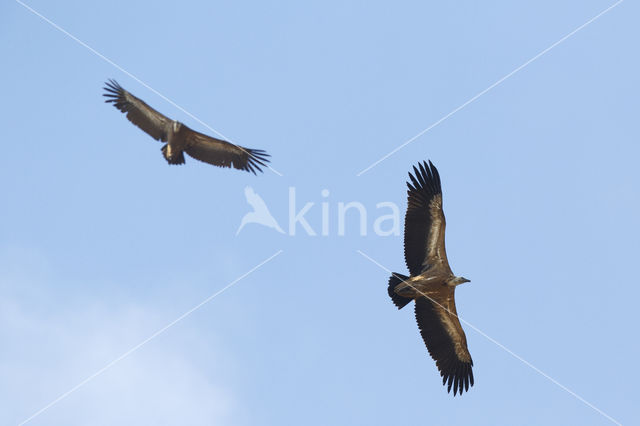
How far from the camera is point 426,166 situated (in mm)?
18125

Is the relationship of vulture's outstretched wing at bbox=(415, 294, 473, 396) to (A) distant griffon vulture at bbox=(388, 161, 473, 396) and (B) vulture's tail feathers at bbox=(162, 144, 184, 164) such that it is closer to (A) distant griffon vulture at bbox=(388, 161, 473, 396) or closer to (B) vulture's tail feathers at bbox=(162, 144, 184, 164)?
(A) distant griffon vulture at bbox=(388, 161, 473, 396)

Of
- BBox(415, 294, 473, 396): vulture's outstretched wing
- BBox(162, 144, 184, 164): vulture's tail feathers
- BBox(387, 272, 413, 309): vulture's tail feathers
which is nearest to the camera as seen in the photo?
BBox(387, 272, 413, 309): vulture's tail feathers

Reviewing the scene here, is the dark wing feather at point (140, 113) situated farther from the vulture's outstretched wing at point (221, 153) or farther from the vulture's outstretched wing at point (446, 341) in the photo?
the vulture's outstretched wing at point (446, 341)

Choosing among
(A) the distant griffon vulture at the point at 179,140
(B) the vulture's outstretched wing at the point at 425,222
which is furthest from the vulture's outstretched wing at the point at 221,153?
(B) the vulture's outstretched wing at the point at 425,222

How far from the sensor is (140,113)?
2008 centimetres

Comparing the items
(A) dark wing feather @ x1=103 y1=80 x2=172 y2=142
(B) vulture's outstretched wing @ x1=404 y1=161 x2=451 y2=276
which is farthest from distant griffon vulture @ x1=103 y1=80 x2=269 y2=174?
(B) vulture's outstretched wing @ x1=404 y1=161 x2=451 y2=276

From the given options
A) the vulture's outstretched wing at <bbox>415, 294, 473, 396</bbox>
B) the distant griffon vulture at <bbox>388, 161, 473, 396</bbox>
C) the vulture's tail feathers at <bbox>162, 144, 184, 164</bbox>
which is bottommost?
the vulture's outstretched wing at <bbox>415, 294, 473, 396</bbox>

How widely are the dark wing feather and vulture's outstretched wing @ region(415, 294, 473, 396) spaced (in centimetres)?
720

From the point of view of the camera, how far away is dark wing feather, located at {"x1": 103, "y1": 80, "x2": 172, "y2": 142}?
1994cm

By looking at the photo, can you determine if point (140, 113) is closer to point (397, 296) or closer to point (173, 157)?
point (173, 157)

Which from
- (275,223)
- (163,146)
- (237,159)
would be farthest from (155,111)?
(275,223)

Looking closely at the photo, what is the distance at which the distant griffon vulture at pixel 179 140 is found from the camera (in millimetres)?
19812

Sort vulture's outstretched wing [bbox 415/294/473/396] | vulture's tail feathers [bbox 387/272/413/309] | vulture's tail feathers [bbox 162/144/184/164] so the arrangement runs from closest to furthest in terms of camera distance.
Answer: vulture's tail feathers [bbox 387/272/413/309] < vulture's outstretched wing [bbox 415/294/473/396] < vulture's tail feathers [bbox 162/144/184/164]

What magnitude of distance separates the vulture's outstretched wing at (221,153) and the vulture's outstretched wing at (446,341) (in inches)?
212
